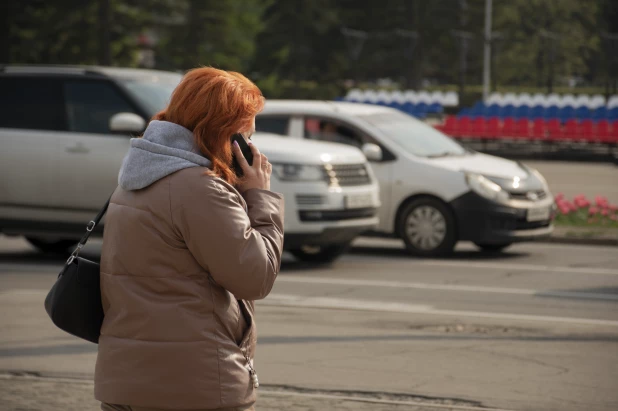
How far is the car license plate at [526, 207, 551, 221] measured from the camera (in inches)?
509

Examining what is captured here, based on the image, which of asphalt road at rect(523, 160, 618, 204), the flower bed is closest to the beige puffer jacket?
the flower bed

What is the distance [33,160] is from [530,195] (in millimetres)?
5025

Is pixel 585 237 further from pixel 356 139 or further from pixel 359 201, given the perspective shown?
pixel 359 201

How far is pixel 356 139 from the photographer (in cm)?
1341

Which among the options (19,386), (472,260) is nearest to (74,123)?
(472,260)

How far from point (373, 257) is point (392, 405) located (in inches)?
280

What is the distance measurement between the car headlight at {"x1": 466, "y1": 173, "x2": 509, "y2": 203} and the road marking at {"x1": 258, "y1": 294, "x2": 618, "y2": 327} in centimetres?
325

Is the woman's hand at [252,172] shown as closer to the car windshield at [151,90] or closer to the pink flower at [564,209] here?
the car windshield at [151,90]

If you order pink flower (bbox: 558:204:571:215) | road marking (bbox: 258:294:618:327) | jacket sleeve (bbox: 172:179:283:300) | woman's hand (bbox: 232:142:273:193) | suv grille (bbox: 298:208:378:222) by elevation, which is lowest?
pink flower (bbox: 558:204:571:215)

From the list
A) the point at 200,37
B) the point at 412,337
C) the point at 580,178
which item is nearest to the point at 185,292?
the point at 412,337

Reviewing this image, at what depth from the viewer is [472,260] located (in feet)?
42.7

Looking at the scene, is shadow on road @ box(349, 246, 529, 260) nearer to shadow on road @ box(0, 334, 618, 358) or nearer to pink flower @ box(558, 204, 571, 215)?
pink flower @ box(558, 204, 571, 215)

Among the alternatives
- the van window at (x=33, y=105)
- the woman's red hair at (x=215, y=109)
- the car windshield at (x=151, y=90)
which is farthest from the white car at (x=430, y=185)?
the woman's red hair at (x=215, y=109)

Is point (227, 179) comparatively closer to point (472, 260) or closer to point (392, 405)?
point (392, 405)
